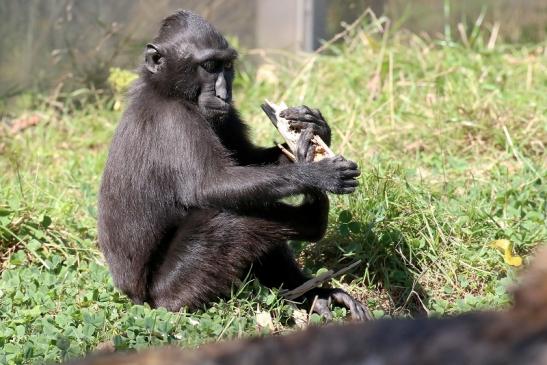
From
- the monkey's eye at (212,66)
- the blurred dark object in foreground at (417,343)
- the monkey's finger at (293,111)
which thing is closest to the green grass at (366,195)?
the monkey's finger at (293,111)

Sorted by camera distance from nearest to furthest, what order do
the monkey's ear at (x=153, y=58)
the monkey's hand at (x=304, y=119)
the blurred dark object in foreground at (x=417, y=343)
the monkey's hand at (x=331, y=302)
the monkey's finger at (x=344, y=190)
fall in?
the blurred dark object in foreground at (x=417, y=343), the monkey's finger at (x=344, y=190), the monkey's hand at (x=331, y=302), the monkey's hand at (x=304, y=119), the monkey's ear at (x=153, y=58)

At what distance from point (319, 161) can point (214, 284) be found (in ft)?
2.93

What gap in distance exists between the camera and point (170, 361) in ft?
6.66

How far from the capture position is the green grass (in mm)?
4992

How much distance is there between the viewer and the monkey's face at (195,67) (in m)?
5.35

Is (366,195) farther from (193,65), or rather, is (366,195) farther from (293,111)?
(193,65)

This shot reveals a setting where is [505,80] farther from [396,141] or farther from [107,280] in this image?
[107,280]

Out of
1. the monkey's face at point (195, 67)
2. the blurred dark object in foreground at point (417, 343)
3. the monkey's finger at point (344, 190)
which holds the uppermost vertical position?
the blurred dark object in foreground at point (417, 343)

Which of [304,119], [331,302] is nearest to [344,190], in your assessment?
[304,119]

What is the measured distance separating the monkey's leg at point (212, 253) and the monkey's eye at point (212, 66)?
2.97 feet

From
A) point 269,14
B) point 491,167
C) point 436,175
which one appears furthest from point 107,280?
point 269,14

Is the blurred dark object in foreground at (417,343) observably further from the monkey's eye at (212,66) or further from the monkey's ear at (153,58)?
the monkey's ear at (153,58)

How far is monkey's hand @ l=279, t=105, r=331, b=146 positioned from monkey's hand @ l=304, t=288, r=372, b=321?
92 cm

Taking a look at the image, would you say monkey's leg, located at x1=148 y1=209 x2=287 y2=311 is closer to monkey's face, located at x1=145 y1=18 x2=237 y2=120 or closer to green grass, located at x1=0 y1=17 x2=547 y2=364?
green grass, located at x1=0 y1=17 x2=547 y2=364
